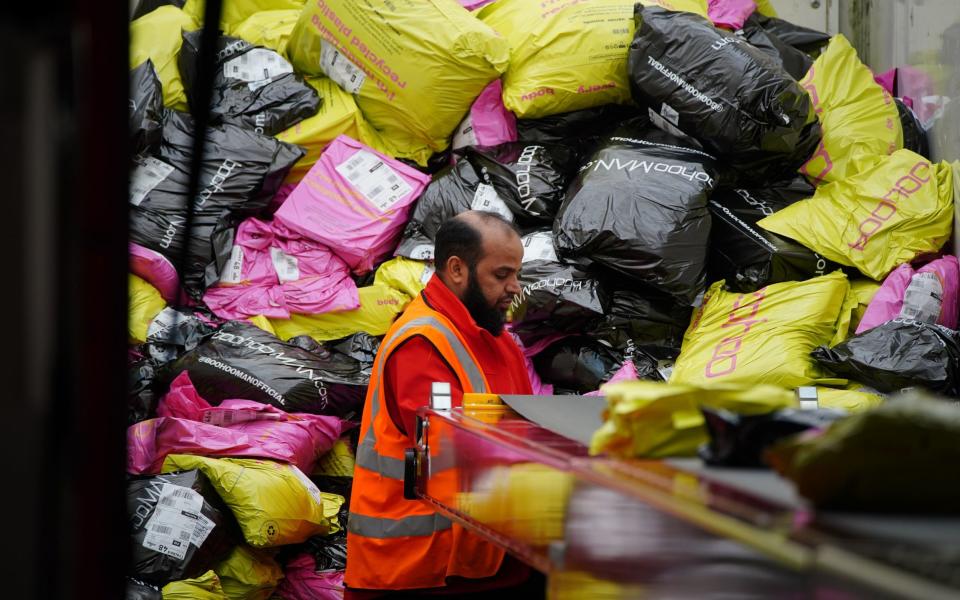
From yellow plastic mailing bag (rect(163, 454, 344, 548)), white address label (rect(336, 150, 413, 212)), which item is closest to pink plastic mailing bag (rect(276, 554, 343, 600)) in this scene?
yellow plastic mailing bag (rect(163, 454, 344, 548))

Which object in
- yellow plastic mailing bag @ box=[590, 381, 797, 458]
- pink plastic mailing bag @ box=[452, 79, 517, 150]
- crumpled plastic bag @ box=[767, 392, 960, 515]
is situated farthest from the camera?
pink plastic mailing bag @ box=[452, 79, 517, 150]

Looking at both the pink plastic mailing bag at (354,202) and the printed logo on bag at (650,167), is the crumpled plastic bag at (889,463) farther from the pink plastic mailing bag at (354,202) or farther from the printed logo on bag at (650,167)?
the pink plastic mailing bag at (354,202)

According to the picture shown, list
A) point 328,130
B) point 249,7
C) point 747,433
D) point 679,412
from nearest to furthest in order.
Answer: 1. point 747,433
2. point 679,412
3. point 328,130
4. point 249,7

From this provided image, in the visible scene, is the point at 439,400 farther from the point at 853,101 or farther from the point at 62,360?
the point at 853,101

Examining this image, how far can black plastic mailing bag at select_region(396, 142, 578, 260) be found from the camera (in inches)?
151

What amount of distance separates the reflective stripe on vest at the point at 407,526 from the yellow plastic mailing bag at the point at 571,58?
1884mm

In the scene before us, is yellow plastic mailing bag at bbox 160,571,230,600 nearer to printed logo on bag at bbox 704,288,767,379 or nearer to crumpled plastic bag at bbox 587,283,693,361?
crumpled plastic bag at bbox 587,283,693,361

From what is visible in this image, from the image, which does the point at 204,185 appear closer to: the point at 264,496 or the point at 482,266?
the point at 264,496

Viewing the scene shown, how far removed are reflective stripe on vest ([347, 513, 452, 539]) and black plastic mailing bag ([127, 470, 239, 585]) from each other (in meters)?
0.85

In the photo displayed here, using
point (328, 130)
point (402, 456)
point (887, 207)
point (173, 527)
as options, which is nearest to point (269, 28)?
point (328, 130)

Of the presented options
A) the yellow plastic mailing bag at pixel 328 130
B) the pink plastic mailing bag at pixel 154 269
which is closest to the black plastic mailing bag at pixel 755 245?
the yellow plastic mailing bag at pixel 328 130

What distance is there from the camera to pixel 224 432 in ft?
11.0

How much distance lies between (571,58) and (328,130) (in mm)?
971

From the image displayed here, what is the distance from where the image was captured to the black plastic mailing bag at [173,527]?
3041 mm
